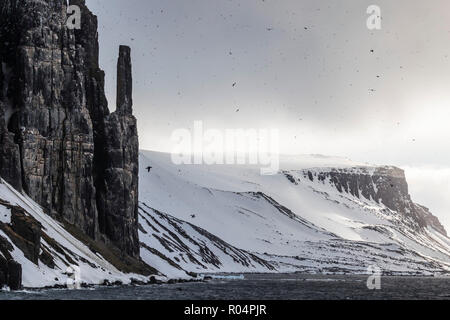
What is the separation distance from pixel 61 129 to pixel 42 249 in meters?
46.9

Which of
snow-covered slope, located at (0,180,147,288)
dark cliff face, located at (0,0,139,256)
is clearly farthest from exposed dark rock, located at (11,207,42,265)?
Answer: dark cliff face, located at (0,0,139,256)

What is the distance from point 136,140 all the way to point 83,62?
22.7 metres

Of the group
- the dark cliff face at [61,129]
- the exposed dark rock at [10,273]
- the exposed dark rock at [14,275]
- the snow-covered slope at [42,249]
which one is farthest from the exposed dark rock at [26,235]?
the dark cliff face at [61,129]

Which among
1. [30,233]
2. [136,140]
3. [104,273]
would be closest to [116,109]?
[136,140]

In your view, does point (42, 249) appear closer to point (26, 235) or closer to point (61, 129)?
point (26, 235)

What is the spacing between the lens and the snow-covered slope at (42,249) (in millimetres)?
97625

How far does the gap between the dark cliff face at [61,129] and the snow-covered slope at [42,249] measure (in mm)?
8942

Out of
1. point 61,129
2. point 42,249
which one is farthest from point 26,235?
point 61,129

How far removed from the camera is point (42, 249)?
109312mm

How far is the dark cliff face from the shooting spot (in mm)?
145125

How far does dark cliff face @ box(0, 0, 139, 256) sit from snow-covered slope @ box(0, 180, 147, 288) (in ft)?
29.3

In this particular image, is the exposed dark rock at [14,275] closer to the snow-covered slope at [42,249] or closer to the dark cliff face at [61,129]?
the snow-covered slope at [42,249]

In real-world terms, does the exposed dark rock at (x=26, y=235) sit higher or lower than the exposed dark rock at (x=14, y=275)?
higher
